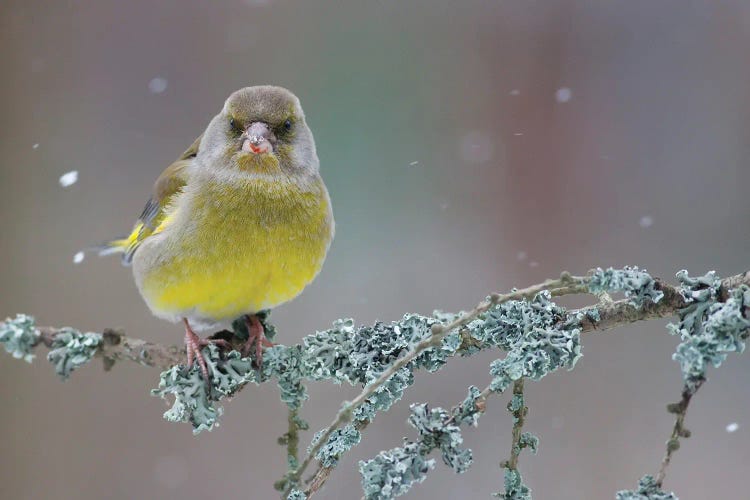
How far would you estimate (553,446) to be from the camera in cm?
237

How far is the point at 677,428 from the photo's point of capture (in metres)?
0.62

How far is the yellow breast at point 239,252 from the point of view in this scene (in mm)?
1139

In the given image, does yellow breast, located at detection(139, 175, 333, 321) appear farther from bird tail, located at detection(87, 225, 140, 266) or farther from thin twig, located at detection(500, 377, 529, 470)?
thin twig, located at detection(500, 377, 529, 470)

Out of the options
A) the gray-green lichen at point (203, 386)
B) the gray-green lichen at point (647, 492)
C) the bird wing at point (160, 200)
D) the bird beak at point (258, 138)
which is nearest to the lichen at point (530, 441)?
the gray-green lichen at point (647, 492)

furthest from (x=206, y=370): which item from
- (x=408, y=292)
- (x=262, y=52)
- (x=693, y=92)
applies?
(x=693, y=92)

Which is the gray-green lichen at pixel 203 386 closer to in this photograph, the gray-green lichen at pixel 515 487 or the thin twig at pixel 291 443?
the thin twig at pixel 291 443

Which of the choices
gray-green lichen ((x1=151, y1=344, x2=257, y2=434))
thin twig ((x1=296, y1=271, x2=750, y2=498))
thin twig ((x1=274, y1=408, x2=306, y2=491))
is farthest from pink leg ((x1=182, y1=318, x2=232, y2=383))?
thin twig ((x1=296, y1=271, x2=750, y2=498))

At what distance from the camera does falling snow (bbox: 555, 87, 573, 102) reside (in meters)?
2.79

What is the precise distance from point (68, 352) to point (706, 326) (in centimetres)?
60

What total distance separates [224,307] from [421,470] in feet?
1.77

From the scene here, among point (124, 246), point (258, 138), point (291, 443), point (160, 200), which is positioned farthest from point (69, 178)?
point (291, 443)

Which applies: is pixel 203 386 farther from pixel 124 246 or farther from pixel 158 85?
pixel 158 85

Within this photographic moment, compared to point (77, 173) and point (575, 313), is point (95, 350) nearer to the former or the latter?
point (575, 313)

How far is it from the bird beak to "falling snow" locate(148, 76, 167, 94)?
5.22ft
